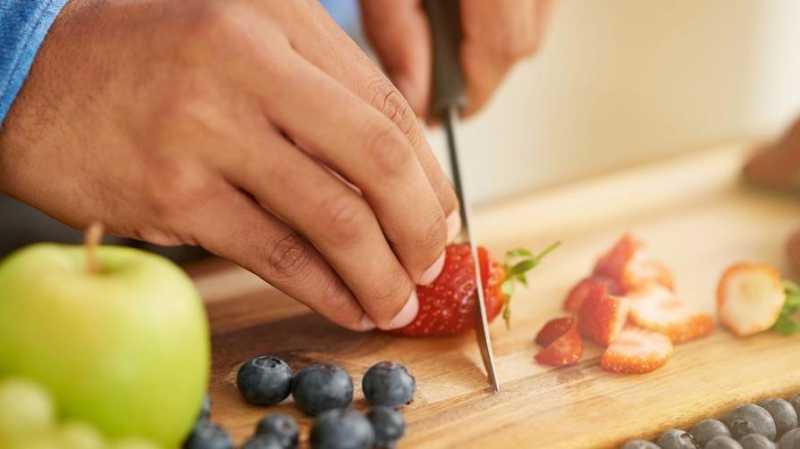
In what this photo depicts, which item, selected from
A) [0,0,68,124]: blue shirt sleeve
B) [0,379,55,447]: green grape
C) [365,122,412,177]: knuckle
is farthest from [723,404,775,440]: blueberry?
[0,0,68,124]: blue shirt sleeve

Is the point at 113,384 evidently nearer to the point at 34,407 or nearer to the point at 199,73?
the point at 34,407

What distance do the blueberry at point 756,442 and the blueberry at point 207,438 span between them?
1.66ft

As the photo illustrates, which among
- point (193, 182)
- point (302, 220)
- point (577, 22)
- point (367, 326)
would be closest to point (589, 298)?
point (367, 326)

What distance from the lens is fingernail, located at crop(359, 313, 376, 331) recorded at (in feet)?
3.75

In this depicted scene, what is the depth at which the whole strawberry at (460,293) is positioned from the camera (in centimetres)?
117

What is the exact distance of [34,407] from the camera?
70cm

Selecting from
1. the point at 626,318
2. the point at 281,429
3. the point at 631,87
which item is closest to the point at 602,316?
the point at 626,318

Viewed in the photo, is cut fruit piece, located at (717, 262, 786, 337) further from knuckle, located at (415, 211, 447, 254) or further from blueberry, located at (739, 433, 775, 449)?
knuckle, located at (415, 211, 447, 254)

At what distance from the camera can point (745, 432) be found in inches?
39.6

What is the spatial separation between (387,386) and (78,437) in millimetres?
372

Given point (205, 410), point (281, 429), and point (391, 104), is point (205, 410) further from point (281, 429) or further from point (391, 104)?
point (391, 104)

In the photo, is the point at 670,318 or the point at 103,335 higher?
the point at 103,335

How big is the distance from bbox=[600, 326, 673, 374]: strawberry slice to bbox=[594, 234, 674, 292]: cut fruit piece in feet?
0.48

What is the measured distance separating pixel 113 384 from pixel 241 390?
0.30 m
